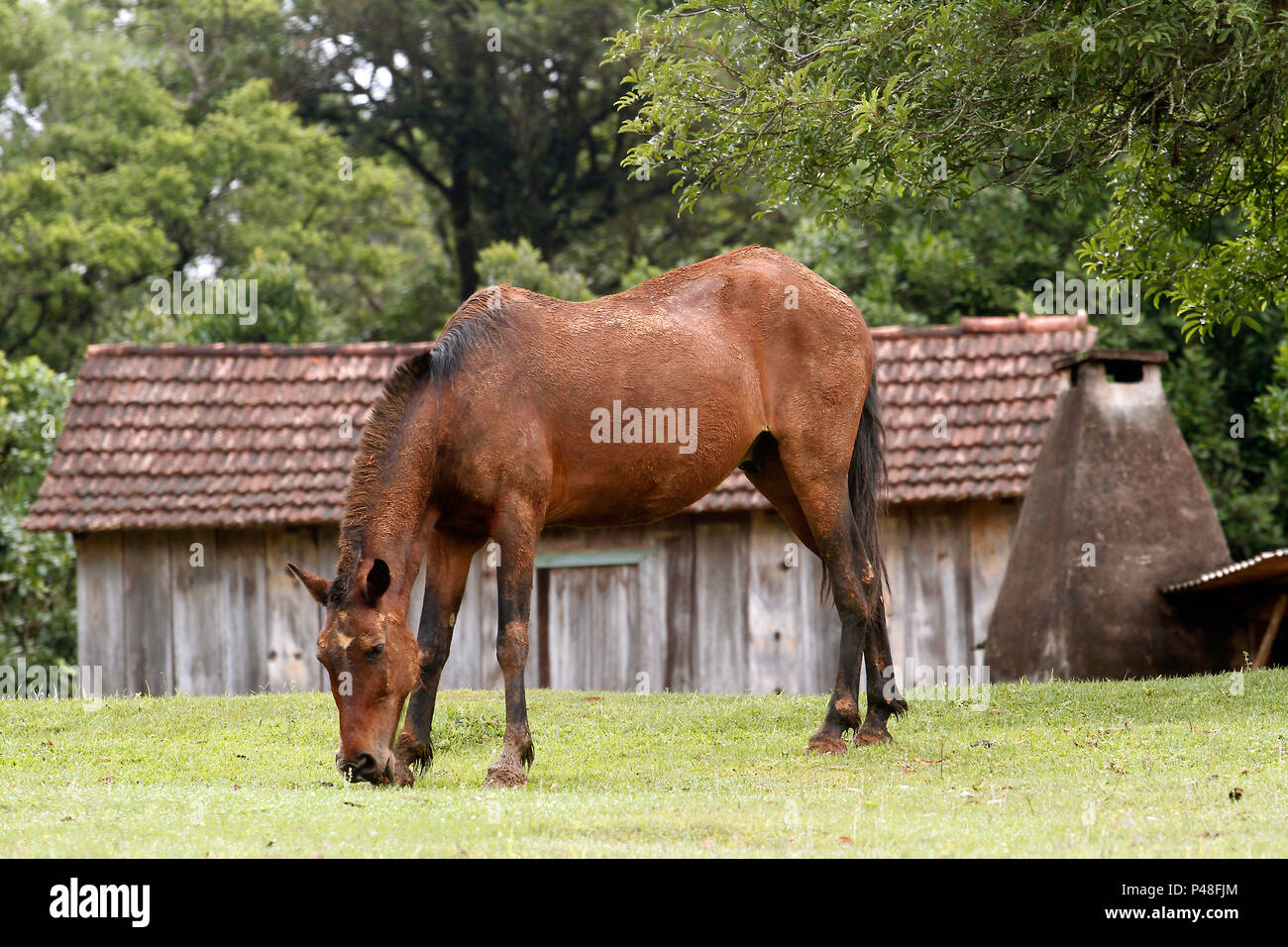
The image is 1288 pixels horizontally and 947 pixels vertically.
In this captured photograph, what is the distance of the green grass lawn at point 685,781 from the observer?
5594 millimetres

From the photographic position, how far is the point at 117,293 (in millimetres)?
28906

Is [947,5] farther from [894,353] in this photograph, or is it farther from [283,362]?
[283,362]

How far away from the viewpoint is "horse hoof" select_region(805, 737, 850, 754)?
8133 millimetres

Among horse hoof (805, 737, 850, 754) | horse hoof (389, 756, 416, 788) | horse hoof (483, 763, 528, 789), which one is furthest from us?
horse hoof (805, 737, 850, 754)

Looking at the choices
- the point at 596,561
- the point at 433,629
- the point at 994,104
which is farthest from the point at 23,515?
the point at 994,104

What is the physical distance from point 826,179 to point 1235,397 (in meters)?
13.0

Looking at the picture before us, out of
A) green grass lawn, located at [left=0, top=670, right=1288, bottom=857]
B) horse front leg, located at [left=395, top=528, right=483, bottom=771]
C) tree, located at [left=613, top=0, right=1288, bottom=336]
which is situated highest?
tree, located at [left=613, top=0, right=1288, bottom=336]

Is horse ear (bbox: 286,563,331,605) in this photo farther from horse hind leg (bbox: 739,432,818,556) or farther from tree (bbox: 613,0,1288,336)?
tree (bbox: 613,0,1288,336)

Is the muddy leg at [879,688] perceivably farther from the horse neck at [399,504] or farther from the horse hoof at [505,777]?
the horse neck at [399,504]

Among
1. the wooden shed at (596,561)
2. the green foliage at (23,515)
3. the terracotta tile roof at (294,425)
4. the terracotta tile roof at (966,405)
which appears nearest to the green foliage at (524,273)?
the terracotta tile roof at (294,425)

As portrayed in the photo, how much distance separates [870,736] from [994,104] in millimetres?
4088

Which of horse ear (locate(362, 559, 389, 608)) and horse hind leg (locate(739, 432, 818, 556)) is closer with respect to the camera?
horse ear (locate(362, 559, 389, 608))

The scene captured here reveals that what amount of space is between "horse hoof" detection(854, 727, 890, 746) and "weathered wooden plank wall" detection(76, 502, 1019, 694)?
6344mm

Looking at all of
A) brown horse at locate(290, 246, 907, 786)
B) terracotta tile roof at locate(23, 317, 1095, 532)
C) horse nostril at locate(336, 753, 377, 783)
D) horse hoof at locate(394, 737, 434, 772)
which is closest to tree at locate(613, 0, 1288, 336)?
A: brown horse at locate(290, 246, 907, 786)
